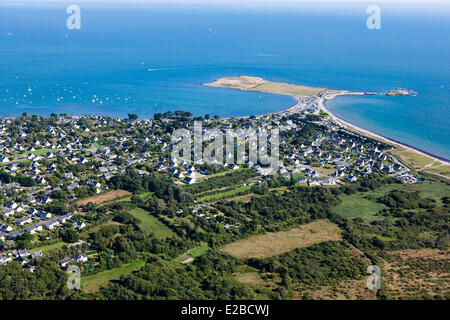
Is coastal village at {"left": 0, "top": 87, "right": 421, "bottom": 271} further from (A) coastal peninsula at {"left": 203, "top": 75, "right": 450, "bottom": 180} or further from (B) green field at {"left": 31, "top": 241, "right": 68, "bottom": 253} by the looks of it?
(A) coastal peninsula at {"left": 203, "top": 75, "right": 450, "bottom": 180}

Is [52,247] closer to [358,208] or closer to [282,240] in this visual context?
[282,240]

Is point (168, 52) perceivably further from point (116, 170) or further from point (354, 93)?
point (116, 170)

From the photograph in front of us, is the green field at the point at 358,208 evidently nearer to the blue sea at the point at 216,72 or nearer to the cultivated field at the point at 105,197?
the cultivated field at the point at 105,197

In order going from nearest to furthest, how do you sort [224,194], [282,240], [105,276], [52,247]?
[105,276] → [52,247] → [282,240] → [224,194]

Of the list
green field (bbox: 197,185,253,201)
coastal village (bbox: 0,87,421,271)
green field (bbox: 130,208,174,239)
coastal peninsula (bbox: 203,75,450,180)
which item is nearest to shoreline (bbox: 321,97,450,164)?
coastal peninsula (bbox: 203,75,450,180)

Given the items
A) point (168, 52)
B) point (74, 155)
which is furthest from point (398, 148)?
point (168, 52)

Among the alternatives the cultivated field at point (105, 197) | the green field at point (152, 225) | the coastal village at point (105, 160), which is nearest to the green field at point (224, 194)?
the coastal village at point (105, 160)

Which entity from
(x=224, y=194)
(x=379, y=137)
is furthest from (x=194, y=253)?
(x=379, y=137)
